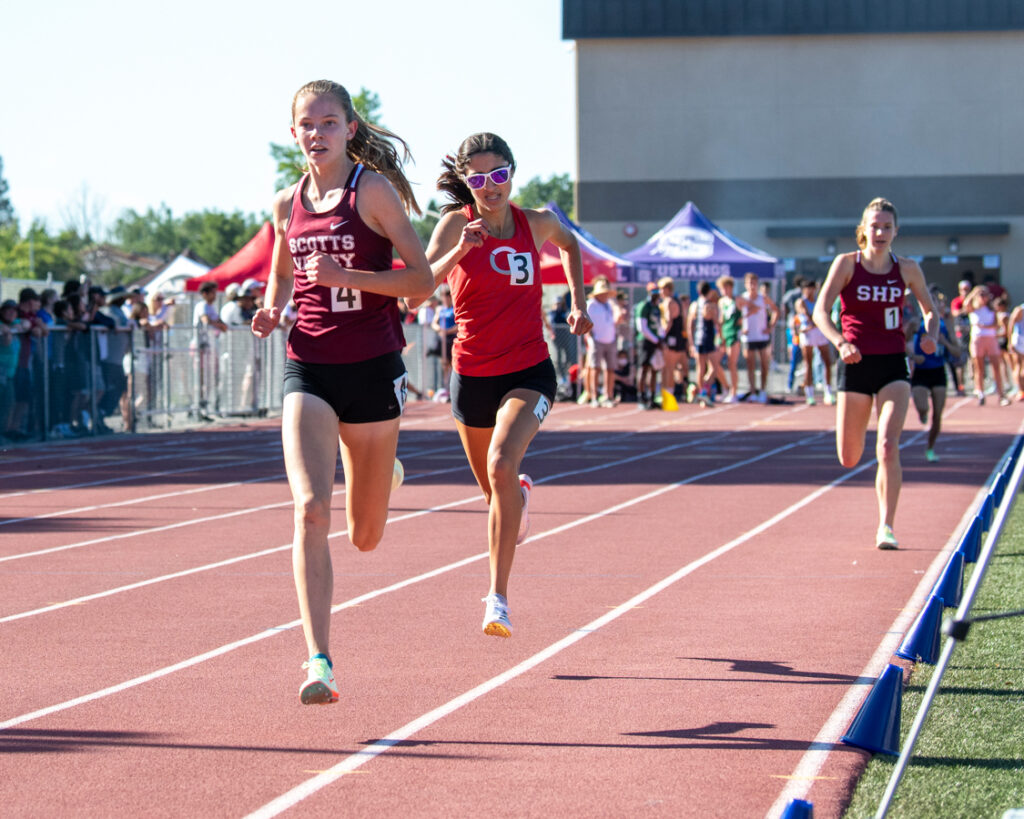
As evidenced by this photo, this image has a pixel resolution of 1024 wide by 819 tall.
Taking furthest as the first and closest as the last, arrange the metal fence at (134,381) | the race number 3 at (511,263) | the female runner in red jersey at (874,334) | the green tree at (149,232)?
the green tree at (149,232), the metal fence at (134,381), the female runner in red jersey at (874,334), the race number 3 at (511,263)

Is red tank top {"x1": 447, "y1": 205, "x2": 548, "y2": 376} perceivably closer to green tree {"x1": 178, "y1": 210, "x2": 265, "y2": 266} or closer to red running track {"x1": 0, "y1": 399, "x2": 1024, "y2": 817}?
red running track {"x1": 0, "y1": 399, "x2": 1024, "y2": 817}

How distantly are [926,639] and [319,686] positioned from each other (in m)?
2.48

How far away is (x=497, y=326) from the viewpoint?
646 cm

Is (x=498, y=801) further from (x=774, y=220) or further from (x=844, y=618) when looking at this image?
A: (x=774, y=220)

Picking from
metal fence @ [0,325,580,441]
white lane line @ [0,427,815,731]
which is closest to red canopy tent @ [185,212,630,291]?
metal fence @ [0,325,580,441]

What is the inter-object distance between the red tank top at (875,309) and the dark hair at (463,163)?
3.30 m

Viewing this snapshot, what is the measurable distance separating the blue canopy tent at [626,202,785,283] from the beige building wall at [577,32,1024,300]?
62.2ft

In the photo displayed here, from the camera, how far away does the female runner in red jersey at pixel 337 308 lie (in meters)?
5.16

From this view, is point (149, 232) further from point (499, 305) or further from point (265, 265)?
point (499, 305)

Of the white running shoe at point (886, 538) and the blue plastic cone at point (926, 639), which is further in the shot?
the white running shoe at point (886, 538)

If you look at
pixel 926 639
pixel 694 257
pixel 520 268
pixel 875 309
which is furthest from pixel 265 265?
pixel 926 639

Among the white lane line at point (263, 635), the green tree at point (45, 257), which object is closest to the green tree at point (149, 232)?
the green tree at point (45, 257)

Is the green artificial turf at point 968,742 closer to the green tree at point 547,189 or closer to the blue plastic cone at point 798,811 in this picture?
the blue plastic cone at point 798,811

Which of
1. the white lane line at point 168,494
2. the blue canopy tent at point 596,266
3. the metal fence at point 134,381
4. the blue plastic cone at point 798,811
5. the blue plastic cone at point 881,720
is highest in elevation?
the blue canopy tent at point 596,266
